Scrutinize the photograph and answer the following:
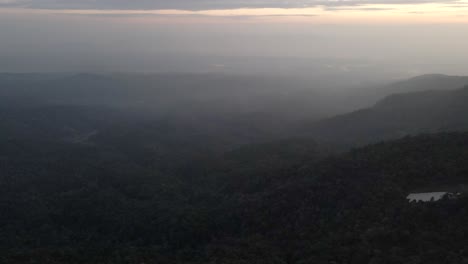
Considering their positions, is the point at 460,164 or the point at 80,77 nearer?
the point at 460,164

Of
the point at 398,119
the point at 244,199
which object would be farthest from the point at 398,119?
the point at 244,199

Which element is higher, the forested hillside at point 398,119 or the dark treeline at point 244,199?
the forested hillside at point 398,119

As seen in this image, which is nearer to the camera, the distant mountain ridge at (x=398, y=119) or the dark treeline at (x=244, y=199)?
the dark treeline at (x=244, y=199)

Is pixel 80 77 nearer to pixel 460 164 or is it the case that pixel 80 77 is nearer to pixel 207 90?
pixel 207 90

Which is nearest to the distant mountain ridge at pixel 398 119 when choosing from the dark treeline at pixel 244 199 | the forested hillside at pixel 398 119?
the forested hillside at pixel 398 119

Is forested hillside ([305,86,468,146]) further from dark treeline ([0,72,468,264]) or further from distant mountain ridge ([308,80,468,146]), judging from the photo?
dark treeline ([0,72,468,264])

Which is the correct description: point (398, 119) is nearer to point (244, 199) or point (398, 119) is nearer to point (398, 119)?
point (398, 119)

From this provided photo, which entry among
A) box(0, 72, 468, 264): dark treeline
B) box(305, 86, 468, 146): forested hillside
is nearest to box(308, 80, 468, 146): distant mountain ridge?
box(305, 86, 468, 146): forested hillside

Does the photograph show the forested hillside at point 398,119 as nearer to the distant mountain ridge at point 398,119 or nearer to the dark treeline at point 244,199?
the distant mountain ridge at point 398,119

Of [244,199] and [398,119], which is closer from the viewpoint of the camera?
[244,199]

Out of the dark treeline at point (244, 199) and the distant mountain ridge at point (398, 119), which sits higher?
the distant mountain ridge at point (398, 119)

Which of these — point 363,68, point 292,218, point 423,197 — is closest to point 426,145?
point 423,197
